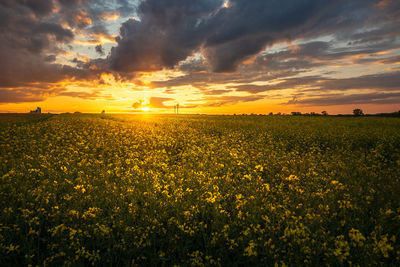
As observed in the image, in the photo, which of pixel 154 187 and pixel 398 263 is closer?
pixel 398 263

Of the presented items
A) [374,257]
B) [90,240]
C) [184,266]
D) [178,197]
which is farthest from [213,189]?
[374,257]

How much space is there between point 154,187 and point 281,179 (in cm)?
459

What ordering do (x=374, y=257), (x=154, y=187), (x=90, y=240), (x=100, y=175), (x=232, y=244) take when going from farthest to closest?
1. (x=100, y=175)
2. (x=154, y=187)
3. (x=90, y=240)
4. (x=232, y=244)
5. (x=374, y=257)

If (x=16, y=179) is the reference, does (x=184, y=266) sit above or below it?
below

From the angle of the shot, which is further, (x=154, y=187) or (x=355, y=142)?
(x=355, y=142)

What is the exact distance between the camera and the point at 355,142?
48.6 feet

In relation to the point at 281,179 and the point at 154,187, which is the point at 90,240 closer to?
the point at 154,187

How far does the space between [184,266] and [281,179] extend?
17.4ft

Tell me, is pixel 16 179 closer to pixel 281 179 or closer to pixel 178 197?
pixel 178 197

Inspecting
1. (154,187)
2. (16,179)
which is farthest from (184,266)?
(16,179)

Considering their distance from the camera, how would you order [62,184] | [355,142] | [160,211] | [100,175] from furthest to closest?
[355,142] → [100,175] → [62,184] → [160,211]

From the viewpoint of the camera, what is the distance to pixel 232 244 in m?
3.88

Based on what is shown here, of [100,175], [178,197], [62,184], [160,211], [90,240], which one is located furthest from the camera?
[100,175]

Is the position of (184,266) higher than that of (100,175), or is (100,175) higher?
(100,175)
